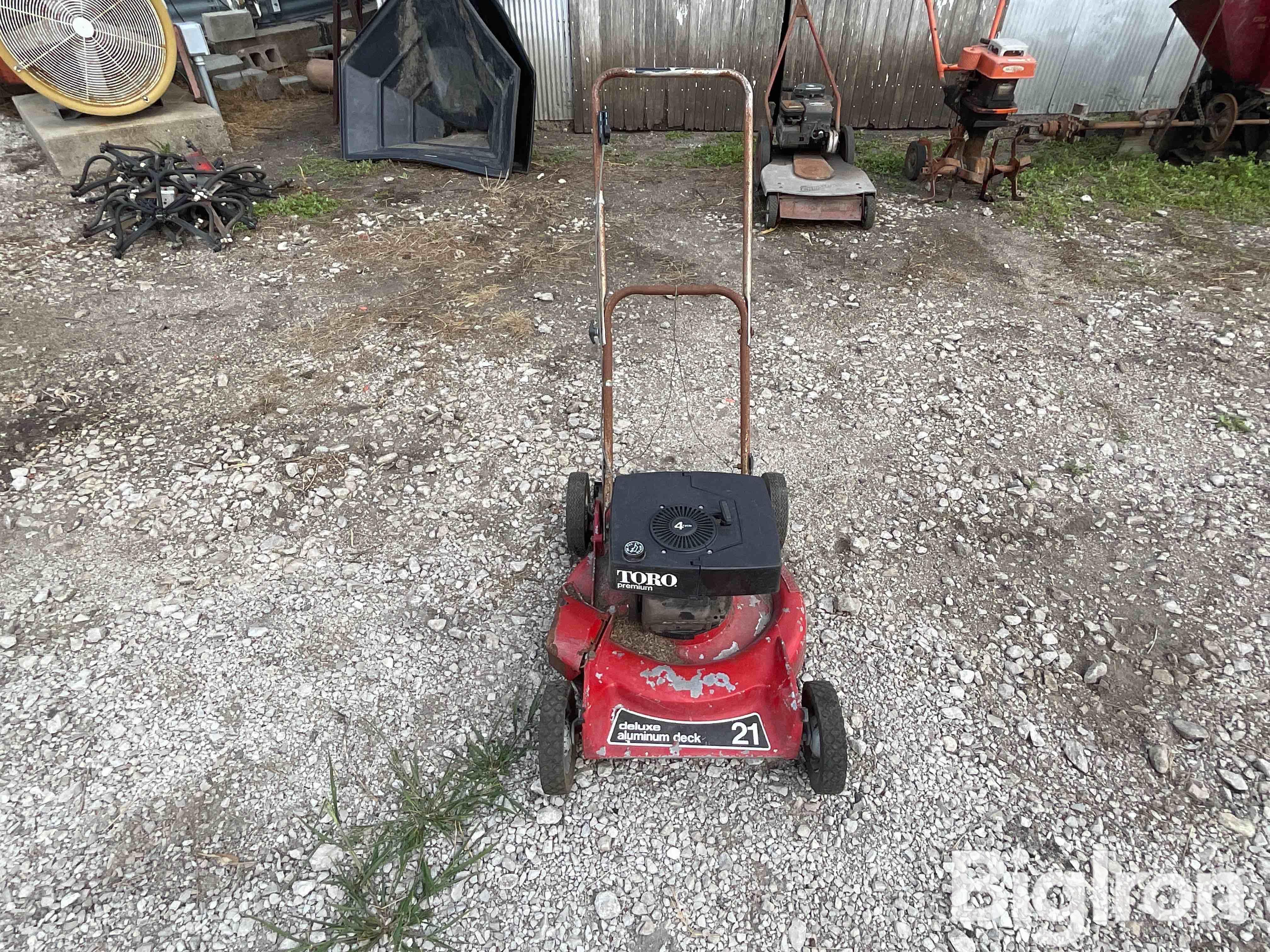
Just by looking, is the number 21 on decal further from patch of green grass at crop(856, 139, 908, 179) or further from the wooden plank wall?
the wooden plank wall

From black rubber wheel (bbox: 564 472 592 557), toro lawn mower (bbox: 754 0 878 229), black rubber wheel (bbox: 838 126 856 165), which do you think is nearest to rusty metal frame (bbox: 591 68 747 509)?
black rubber wheel (bbox: 564 472 592 557)

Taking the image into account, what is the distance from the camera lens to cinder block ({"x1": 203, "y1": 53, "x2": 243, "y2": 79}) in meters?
8.44

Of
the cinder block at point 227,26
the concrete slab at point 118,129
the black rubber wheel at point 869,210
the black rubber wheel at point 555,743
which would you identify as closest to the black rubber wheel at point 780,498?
the black rubber wheel at point 555,743

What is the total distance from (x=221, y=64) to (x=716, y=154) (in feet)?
18.3

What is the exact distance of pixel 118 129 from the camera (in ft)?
21.7

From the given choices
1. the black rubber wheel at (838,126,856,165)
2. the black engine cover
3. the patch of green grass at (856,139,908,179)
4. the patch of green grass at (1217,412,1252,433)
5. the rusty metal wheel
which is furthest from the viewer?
the patch of green grass at (856,139,908,179)

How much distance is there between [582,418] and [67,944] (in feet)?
9.60

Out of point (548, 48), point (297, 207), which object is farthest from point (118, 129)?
point (548, 48)

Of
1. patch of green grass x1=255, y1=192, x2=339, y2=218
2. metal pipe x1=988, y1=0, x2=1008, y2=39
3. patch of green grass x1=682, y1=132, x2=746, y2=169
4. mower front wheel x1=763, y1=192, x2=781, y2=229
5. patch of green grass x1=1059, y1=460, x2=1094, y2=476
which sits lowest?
patch of green grass x1=682, y1=132, x2=746, y2=169

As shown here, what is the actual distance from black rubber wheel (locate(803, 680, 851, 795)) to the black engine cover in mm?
446

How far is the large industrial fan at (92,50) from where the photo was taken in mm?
→ 6035

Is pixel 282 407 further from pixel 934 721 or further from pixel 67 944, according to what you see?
pixel 934 721

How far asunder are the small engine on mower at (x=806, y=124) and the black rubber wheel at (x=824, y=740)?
5092mm

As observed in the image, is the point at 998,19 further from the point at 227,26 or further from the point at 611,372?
the point at 227,26
